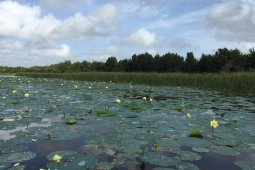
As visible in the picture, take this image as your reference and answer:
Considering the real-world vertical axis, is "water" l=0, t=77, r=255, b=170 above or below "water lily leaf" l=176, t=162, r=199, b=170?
above

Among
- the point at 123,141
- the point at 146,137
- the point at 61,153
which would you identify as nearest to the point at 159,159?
the point at 123,141

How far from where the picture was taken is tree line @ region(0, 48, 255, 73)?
139 ft

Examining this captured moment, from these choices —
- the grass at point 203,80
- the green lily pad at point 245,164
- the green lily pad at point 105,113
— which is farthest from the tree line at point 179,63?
the green lily pad at point 245,164

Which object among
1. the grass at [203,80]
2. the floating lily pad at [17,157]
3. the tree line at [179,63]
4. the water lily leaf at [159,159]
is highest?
the tree line at [179,63]

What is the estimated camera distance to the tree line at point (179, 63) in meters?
42.2

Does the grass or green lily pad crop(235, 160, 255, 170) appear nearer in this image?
green lily pad crop(235, 160, 255, 170)

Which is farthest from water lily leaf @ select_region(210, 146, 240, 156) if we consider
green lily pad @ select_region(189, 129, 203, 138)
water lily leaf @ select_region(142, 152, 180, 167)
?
water lily leaf @ select_region(142, 152, 180, 167)

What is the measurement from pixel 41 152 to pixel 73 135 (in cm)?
107

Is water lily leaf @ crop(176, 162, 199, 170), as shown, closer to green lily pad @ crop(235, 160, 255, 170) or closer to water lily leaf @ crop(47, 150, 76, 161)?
green lily pad @ crop(235, 160, 255, 170)

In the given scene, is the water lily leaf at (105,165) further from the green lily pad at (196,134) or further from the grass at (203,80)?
the grass at (203,80)

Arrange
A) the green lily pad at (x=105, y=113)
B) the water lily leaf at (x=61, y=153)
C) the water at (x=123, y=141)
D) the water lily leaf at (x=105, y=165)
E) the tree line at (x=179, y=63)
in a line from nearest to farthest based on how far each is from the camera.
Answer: the water lily leaf at (x=105, y=165), the water at (x=123, y=141), the water lily leaf at (x=61, y=153), the green lily pad at (x=105, y=113), the tree line at (x=179, y=63)

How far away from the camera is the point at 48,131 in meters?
6.42

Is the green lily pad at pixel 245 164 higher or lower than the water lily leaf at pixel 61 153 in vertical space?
lower

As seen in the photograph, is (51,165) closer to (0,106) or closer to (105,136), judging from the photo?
(105,136)
